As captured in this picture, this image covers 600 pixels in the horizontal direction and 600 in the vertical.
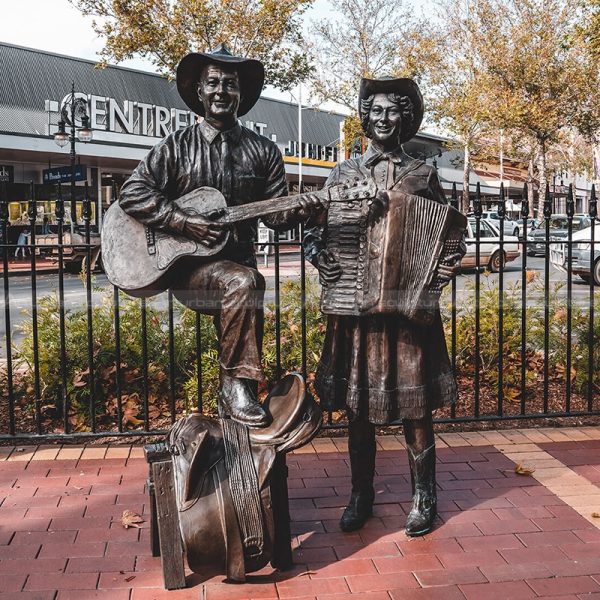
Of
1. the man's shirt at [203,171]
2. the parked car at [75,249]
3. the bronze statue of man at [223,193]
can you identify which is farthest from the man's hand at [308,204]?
the parked car at [75,249]

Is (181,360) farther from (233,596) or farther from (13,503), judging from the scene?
(233,596)

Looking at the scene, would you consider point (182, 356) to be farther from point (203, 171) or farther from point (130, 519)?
point (203, 171)

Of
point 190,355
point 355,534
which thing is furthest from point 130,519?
point 190,355

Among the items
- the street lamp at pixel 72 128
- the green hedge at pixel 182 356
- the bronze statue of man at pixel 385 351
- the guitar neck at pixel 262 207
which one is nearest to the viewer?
the guitar neck at pixel 262 207

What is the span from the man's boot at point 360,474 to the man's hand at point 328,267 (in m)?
0.79

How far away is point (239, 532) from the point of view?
3145mm

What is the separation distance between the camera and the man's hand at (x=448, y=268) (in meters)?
3.38

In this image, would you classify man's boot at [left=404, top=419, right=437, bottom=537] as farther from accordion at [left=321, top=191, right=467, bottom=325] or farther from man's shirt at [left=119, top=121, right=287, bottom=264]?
man's shirt at [left=119, top=121, right=287, bottom=264]

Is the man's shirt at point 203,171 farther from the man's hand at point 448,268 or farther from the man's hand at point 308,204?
the man's hand at point 448,268

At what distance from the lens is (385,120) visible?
3.49m

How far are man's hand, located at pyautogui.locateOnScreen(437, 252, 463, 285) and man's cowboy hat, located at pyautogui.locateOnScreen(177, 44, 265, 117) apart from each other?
1.24m

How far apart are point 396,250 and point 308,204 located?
439mm

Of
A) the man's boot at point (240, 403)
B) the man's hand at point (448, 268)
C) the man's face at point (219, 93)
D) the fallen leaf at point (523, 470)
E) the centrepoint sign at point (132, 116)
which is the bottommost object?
the fallen leaf at point (523, 470)

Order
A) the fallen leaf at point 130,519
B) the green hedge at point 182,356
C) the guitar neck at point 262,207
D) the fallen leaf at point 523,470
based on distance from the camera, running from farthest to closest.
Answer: the green hedge at point 182,356 → the fallen leaf at point 523,470 → the fallen leaf at point 130,519 → the guitar neck at point 262,207
